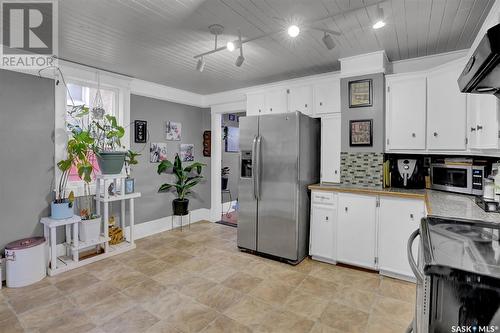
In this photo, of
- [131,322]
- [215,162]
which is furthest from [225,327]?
[215,162]

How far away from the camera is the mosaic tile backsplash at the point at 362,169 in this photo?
10.4ft

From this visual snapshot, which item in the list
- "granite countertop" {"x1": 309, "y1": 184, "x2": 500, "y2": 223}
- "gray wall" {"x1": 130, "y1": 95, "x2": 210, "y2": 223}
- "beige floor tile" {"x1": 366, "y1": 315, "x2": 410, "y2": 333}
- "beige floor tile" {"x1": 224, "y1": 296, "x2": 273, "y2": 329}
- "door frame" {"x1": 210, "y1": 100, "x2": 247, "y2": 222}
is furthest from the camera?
"door frame" {"x1": 210, "y1": 100, "x2": 247, "y2": 222}

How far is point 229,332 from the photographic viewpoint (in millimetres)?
2033

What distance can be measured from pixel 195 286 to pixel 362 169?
95.2 inches

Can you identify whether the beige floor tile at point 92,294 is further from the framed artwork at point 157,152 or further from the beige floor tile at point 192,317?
the framed artwork at point 157,152

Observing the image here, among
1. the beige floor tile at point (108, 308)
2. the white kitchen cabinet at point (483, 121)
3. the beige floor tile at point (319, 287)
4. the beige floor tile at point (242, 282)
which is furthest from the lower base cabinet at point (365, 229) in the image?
the beige floor tile at point (108, 308)

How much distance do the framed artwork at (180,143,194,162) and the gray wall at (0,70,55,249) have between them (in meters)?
2.10

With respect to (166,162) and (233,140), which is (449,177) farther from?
(233,140)

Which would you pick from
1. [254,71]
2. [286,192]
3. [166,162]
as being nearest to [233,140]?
[166,162]

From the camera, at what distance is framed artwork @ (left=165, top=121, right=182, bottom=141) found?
183 inches

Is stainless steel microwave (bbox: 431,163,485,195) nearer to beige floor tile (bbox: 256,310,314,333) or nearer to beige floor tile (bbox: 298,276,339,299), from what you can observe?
beige floor tile (bbox: 298,276,339,299)

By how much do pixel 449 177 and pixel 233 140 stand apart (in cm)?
478

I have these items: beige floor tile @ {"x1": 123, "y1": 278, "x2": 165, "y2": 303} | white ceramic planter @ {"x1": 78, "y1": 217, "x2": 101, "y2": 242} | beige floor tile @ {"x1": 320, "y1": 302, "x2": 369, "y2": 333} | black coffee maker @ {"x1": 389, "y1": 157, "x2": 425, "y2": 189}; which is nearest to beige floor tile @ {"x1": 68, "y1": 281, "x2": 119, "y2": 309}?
beige floor tile @ {"x1": 123, "y1": 278, "x2": 165, "y2": 303}

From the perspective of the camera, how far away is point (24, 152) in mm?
3012
